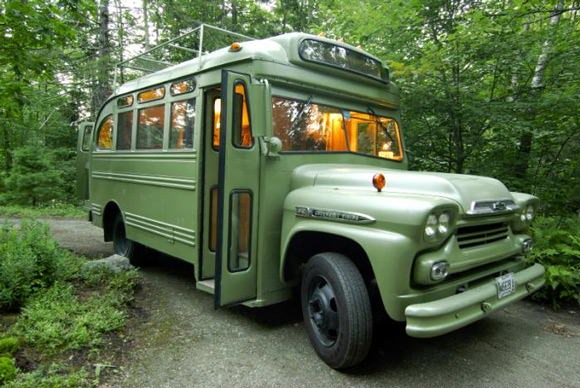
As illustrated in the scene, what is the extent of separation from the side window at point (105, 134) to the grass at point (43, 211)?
20.1 feet

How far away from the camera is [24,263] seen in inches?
161

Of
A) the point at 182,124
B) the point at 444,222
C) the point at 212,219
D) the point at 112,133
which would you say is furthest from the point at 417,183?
the point at 112,133

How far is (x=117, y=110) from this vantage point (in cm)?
604

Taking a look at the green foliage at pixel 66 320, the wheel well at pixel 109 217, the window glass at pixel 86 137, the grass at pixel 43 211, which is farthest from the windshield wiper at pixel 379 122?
the grass at pixel 43 211

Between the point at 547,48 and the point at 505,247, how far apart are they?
3469mm

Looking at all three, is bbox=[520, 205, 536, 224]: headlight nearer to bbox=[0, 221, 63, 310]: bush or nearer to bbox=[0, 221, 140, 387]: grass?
bbox=[0, 221, 140, 387]: grass

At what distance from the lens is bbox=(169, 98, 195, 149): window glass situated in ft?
14.2

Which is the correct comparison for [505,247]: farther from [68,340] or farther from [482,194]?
[68,340]

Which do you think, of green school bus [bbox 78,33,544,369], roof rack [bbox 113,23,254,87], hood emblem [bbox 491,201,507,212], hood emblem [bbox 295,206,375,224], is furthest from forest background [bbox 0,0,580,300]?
hood emblem [bbox 295,206,375,224]

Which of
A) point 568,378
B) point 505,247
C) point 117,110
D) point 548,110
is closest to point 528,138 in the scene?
point 548,110

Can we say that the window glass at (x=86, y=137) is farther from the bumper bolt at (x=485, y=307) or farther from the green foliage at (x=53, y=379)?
the bumper bolt at (x=485, y=307)

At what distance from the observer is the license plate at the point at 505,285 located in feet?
9.65

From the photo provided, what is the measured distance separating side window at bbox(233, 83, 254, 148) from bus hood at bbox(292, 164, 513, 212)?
567 millimetres

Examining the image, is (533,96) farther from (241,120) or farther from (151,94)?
(151,94)
